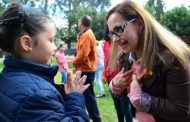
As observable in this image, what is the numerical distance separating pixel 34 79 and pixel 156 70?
0.82m

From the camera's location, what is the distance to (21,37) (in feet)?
6.46

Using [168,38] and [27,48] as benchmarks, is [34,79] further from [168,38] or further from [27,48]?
[168,38]

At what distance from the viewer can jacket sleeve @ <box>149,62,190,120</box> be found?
7.34 ft

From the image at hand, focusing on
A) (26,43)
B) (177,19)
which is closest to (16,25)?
(26,43)

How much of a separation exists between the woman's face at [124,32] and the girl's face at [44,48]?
1.75 ft

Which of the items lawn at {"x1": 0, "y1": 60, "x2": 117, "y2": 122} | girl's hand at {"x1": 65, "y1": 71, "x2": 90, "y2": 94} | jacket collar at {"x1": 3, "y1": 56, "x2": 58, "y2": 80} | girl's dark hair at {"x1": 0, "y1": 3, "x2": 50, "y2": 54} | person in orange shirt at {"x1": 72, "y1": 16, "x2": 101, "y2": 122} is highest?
girl's dark hair at {"x1": 0, "y1": 3, "x2": 50, "y2": 54}

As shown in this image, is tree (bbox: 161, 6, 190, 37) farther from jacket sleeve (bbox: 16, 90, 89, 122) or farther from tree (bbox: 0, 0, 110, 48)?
jacket sleeve (bbox: 16, 90, 89, 122)

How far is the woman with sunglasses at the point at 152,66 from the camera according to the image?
2.25 metres

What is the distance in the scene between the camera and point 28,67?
1.94m

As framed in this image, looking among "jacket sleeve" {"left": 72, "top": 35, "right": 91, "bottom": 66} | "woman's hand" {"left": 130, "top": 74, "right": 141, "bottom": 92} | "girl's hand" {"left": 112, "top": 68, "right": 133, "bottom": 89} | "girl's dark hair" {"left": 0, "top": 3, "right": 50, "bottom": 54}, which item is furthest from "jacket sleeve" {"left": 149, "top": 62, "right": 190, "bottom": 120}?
"jacket sleeve" {"left": 72, "top": 35, "right": 91, "bottom": 66}

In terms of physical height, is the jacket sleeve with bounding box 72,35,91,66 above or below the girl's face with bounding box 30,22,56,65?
below

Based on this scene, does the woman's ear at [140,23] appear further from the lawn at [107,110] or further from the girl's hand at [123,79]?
the lawn at [107,110]

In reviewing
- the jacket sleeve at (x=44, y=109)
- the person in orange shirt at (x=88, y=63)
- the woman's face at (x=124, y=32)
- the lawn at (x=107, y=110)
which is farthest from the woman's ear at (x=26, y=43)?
the lawn at (x=107, y=110)

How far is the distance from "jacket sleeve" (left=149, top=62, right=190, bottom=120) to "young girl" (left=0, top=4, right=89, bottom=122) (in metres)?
0.52
